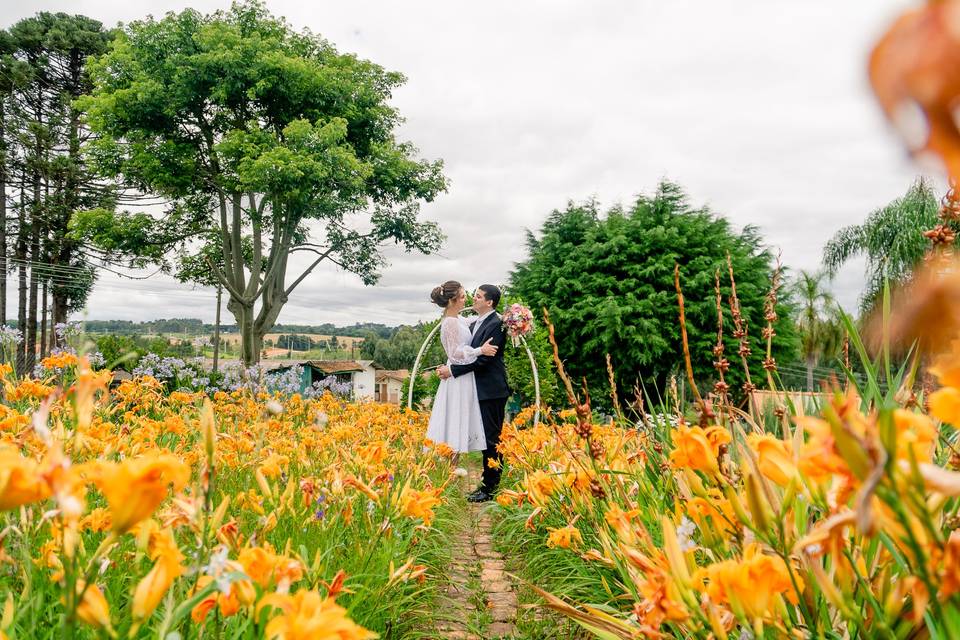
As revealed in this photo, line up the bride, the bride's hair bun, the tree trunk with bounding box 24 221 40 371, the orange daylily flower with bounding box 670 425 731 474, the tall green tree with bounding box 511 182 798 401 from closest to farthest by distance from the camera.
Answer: the orange daylily flower with bounding box 670 425 731 474, the bride, the bride's hair bun, the tall green tree with bounding box 511 182 798 401, the tree trunk with bounding box 24 221 40 371

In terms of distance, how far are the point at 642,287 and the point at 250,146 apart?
9.29 meters

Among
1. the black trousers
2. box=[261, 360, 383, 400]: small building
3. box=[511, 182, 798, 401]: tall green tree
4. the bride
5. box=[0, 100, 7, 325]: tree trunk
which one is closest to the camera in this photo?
the black trousers

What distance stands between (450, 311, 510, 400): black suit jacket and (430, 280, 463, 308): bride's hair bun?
0.47 metres

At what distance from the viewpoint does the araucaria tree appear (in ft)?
45.3

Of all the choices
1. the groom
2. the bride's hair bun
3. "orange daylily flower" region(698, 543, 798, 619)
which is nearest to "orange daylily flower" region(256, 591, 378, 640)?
"orange daylily flower" region(698, 543, 798, 619)

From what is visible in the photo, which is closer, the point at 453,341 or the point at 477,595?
the point at 477,595

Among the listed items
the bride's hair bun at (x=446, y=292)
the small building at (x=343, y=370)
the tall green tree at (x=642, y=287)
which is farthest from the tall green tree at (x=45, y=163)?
the bride's hair bun at (x=446, y=292)

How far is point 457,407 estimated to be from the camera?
5.25 meters

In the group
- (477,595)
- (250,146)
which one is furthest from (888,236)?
(477,595)

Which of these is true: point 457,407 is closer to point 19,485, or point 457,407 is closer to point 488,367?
point 488,367

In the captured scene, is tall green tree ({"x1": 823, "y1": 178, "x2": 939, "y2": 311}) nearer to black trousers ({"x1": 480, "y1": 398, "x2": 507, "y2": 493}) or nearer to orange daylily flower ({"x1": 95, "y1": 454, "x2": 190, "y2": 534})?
black trousers ({"x1": 480, "y1": 398, "x2": 507, "y2": 493})

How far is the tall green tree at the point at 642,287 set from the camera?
10930mm

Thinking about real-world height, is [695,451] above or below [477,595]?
above

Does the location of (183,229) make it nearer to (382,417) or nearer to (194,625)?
(382,417)
